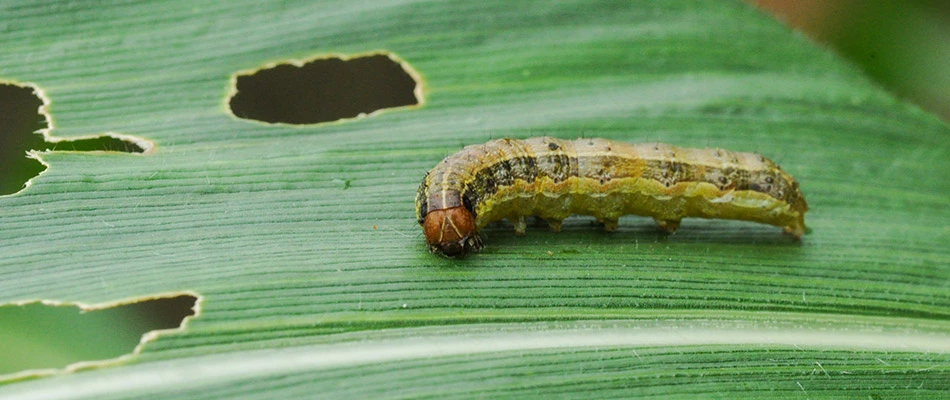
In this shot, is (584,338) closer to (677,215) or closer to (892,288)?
(677,215)

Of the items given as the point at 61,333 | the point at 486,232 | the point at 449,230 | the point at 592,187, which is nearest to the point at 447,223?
the point at 449,230

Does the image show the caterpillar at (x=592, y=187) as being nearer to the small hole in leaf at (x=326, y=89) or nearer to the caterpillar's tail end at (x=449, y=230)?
the caterpillar's tail end at (x=449, y=230)

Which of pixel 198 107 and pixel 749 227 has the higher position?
pixel 198 107

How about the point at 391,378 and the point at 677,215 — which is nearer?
the point at 391,378

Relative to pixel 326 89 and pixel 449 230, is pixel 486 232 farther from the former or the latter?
pixel 326 89

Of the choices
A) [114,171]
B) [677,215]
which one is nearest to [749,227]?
[677,215]
